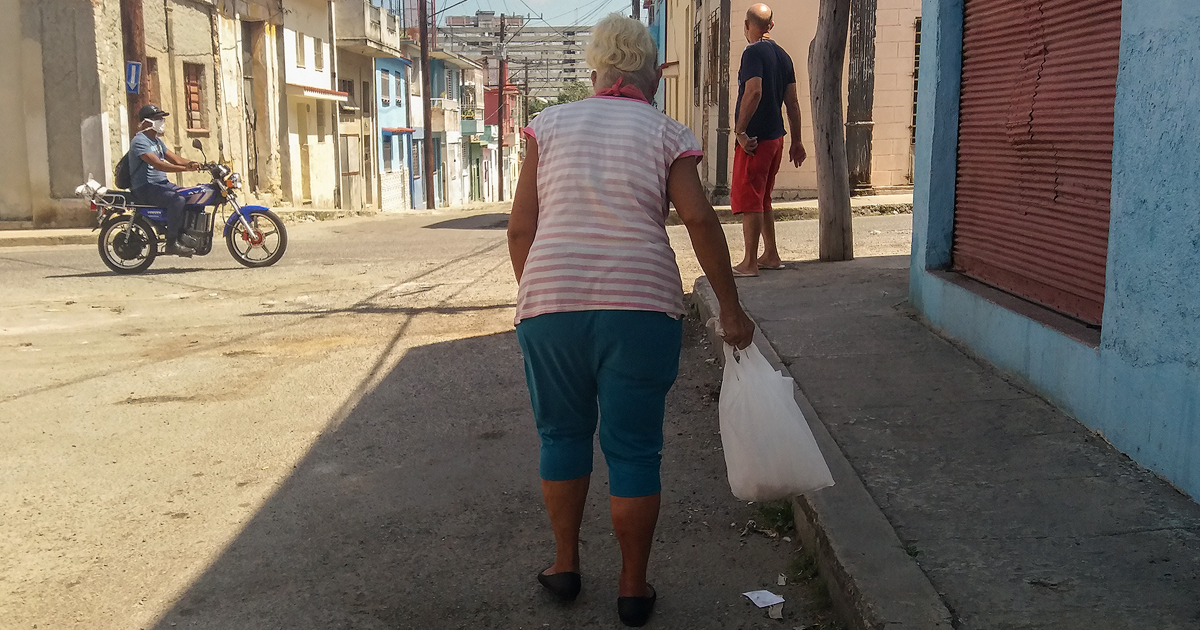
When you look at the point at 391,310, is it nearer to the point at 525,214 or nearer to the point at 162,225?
the point at 162,225

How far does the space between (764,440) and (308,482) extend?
2042mm

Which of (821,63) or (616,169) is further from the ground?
(821,63)

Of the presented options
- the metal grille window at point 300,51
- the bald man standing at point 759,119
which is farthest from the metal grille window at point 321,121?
the bald man standing at point 759,119

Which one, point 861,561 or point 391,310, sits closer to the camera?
point 861,561

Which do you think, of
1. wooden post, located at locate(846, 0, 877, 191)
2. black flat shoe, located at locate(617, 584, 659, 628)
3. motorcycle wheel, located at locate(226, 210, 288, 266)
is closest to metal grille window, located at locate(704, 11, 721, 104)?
wooden post, located at locate(846, 0, 877, 191)

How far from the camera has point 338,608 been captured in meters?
3.14

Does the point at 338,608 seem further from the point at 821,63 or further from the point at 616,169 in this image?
the point at 821,63

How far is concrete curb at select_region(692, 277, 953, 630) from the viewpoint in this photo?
2.67m

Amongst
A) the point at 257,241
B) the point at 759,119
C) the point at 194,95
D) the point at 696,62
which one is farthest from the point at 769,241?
the point at 194,95

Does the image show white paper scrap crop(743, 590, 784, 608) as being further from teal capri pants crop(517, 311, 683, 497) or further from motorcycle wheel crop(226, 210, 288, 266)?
motorcycle wheel crop(226, 210, 288, 266)

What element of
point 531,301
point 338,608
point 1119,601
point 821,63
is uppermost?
point 821,63

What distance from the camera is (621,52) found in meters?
3.04

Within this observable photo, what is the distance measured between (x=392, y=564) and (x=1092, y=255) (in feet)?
9.79

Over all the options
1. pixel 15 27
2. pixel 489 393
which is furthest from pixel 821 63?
pixel 15 27
